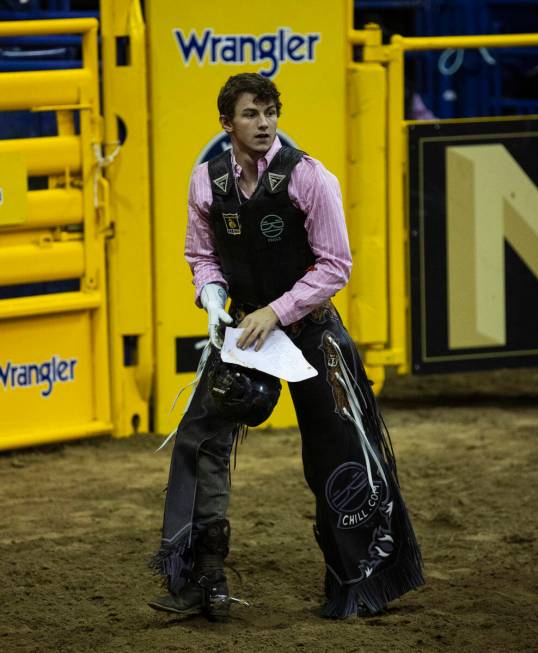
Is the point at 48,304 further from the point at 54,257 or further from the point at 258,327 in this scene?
the point at 258,327

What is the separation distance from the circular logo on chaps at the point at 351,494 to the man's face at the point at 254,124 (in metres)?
1.10

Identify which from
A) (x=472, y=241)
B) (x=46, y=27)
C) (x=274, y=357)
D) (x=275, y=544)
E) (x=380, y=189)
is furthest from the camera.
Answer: (x=472, y=241)

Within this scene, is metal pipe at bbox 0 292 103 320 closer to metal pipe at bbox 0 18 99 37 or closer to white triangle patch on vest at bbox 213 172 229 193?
metal pipe at bbox 0 18 99 37

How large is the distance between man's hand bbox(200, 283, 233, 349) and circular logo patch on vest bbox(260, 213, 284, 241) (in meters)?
0.26

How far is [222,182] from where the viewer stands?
4332 mm

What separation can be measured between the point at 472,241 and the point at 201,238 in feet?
11.2

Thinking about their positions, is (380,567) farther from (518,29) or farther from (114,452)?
(518,29)

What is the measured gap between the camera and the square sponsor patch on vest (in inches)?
170

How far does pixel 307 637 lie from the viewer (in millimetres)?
4328

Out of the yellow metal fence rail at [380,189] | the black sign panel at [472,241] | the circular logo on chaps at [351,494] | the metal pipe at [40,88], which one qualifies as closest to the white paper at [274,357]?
the circular logo on chaps at [351,494]

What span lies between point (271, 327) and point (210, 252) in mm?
429

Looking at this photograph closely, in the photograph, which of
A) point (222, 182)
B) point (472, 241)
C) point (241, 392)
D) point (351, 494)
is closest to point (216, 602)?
point (351, 494)

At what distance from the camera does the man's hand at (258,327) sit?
13.9ft

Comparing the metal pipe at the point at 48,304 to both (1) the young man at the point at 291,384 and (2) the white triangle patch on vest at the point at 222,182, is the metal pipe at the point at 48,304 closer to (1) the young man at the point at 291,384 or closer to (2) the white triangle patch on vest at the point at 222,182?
(1) the young man at the point at 291,384
